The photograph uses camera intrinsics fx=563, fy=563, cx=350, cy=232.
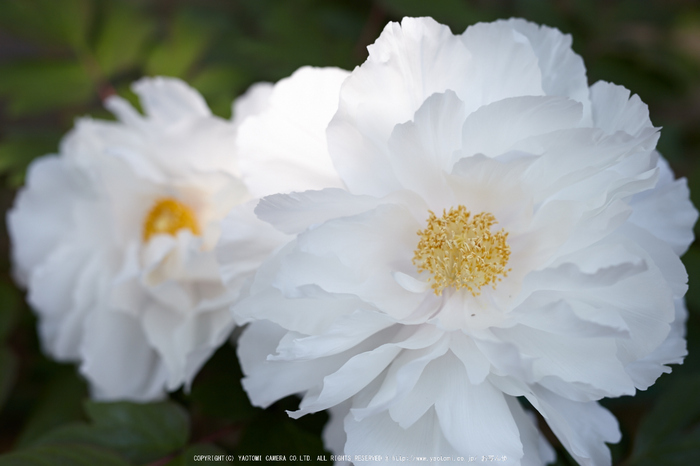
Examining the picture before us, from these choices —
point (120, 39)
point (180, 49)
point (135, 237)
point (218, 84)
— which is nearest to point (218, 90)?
point (218, 84)

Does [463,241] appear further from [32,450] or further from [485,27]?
[32,450]

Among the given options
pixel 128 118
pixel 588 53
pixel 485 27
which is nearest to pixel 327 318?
pixel 485 27

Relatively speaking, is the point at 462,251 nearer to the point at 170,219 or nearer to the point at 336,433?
the point at 336,433

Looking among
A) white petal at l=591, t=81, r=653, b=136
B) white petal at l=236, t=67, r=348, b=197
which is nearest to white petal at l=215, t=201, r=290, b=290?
white petal at l=236, t=67, r=348, b=197

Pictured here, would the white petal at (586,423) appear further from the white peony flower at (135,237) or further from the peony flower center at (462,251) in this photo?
the white peony flower at (135,237)

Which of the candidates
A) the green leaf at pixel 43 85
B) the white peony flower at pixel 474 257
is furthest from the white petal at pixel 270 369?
the green leaf at pixel 43 85

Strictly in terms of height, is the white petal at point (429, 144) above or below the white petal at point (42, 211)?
below
